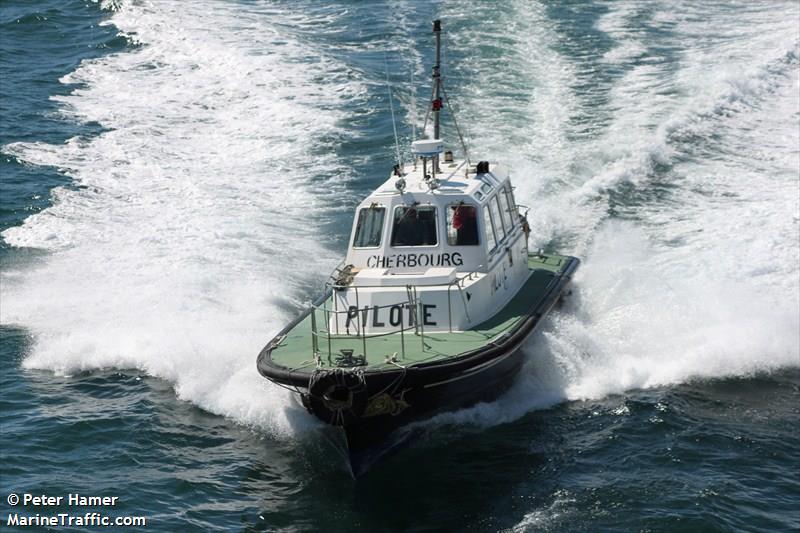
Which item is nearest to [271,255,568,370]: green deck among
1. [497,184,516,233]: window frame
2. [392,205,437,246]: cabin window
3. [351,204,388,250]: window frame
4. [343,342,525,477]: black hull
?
[343,342,525,477]: black hull

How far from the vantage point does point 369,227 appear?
1761 cm

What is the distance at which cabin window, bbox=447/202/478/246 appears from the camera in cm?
1747

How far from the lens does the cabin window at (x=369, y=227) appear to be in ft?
57.5

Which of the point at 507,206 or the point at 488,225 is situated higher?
the point at 488,225

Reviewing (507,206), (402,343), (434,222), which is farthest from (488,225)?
(402,343)

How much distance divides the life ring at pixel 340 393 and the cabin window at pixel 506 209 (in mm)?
5679

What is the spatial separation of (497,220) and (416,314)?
319 centimetres

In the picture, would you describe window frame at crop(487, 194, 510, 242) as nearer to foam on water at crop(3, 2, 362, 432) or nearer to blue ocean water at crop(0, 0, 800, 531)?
blue ocean water at crop(0, 0, 800, 531)

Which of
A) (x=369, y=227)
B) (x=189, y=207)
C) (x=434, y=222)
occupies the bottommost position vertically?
(x=189, y=207)

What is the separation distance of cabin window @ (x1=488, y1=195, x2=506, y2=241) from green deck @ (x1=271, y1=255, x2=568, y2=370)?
1.39 meters

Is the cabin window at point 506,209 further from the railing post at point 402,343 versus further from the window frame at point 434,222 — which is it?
the railing post at point 402,343

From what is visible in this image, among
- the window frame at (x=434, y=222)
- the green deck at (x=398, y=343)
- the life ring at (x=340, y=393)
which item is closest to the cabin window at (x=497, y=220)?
the window frame at (x=434, y=222)

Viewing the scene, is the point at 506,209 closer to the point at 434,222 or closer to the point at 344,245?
the point at 434,222

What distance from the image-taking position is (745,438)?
52.2ft
